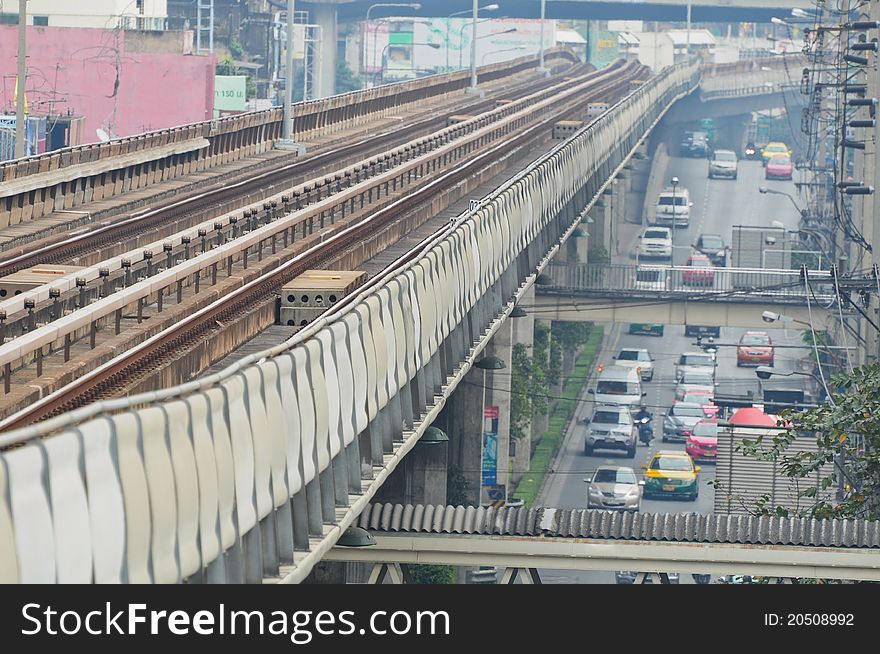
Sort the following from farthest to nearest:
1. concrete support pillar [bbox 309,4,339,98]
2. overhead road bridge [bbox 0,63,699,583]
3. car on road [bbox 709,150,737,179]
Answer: concrete support pillar [bbox 309,4,339,98]
car on road [bbox 709,150,737,179]
overhead road bridge [bbox 0,63,699,583]

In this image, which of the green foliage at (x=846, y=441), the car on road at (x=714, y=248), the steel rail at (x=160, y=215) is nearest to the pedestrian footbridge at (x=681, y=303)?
the steel rail at (x=160, y=215)

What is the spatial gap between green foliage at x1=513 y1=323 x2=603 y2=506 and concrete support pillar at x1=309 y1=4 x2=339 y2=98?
7535 centimetres

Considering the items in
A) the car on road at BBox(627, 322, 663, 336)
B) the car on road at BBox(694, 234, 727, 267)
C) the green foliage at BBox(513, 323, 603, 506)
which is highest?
the car on road at BBox(694, 234, 727, 267)

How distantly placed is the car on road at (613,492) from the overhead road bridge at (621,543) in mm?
31768

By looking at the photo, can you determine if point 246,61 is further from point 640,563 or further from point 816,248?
point 640,563

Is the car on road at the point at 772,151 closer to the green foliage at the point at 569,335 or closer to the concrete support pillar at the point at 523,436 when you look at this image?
the green foliage at the point at 569,335

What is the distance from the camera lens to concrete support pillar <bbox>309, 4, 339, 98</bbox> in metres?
172

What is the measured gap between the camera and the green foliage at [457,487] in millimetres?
49281

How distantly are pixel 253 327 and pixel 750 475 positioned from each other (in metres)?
25.3

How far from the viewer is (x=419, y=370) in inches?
1000

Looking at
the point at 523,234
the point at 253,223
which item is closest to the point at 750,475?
the point at 523,234

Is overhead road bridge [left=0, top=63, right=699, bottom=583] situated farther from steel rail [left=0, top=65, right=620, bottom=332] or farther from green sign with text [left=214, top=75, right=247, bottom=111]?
green sign with text [left=214, top=75, right=247, bottom=111]

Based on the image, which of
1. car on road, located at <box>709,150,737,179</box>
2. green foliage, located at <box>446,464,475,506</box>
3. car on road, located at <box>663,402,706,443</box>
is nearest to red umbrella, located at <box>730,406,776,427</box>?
car on road, located at <box>663,402,706,443</box>

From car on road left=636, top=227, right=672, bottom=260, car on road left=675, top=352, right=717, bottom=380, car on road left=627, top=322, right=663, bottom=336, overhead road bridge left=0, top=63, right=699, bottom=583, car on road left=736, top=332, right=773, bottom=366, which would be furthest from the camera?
car on road left=636, top=227, right=672, bottom=260
